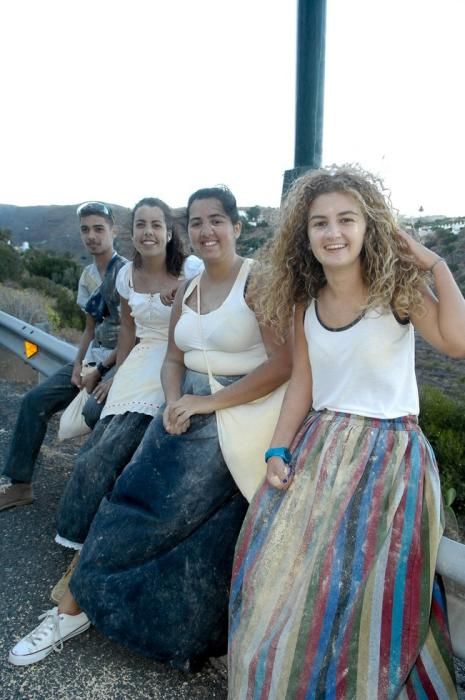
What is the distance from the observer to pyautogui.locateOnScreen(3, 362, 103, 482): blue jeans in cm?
347

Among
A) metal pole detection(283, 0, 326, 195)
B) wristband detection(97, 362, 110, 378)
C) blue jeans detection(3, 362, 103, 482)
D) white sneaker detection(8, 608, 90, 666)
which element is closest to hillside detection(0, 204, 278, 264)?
blue jeans detection(3, 362, 103, 482)

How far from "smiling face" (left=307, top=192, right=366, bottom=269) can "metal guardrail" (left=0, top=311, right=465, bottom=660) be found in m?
1.00

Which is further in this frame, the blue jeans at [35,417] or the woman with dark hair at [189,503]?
the blue jeans at [35,417]

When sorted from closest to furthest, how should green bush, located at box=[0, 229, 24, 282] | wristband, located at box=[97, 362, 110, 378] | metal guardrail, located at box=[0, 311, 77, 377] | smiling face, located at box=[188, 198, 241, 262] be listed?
smiling face, located at box=[188, 198, 241, 262], wristband, located at box=[97, 362, 110, 378], metal guardrail, located at box=[0, 311, 77, 377], green bush, located at box=[0, 229, 24, 282]

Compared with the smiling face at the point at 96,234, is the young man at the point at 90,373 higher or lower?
lower

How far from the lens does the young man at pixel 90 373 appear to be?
3469 mm

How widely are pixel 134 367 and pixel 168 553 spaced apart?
3.86 ft

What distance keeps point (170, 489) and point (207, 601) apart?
0.43 metres

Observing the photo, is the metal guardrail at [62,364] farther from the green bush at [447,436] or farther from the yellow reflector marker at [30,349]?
the green bush at [447,436]

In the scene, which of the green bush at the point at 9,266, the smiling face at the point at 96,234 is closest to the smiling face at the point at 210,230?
the smiling face at the point at 96,234

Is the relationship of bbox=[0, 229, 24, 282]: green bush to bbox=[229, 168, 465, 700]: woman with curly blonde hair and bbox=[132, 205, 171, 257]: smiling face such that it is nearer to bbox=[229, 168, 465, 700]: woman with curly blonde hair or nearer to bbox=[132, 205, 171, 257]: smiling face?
bbox=[132, 205, 171, 257]: smiling face

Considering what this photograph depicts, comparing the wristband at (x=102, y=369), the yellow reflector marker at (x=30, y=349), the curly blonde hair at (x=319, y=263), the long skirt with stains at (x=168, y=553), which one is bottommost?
the long skirt with stains at (x=168, y=553)

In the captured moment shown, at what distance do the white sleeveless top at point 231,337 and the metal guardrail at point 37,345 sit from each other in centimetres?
165

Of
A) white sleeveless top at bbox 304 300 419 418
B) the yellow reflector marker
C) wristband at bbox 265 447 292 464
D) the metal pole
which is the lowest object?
the yellow reflector marker
